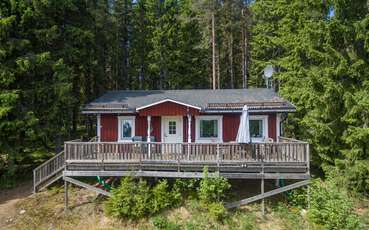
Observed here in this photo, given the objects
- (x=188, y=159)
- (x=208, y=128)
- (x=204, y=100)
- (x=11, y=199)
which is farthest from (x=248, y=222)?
(x=11, y=199)

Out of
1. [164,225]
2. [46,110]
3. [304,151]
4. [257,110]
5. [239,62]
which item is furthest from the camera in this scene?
[239,62]

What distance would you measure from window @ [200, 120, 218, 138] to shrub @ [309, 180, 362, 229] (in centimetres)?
500

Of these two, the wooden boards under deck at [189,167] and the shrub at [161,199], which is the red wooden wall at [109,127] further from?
the shrub at [161,199]

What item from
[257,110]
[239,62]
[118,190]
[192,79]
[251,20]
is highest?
[251,20]

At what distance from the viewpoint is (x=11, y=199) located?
473 inches

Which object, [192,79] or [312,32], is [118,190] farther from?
[192,79]

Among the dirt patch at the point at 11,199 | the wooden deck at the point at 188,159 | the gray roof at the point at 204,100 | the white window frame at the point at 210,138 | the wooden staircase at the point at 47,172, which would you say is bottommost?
the dirt patch at the point at 11,199

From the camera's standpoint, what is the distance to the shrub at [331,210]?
30.2ft

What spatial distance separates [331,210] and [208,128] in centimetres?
620

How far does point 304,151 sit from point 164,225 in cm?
592

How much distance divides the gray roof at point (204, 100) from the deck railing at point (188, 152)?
7.99 feet

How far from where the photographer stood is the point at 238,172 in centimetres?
1073

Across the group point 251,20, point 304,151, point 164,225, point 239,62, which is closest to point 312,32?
point 304,151

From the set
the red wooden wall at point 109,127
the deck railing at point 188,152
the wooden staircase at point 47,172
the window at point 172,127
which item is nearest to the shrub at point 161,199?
the deck railing at point 188,152
